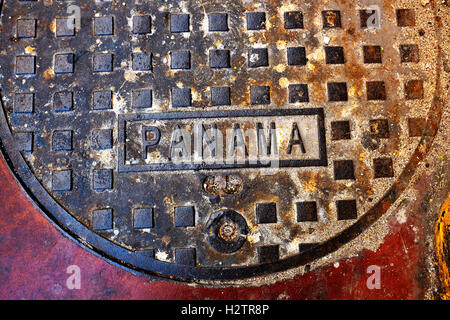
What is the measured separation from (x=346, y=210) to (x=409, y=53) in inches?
40.5

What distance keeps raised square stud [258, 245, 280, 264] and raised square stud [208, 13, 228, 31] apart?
133 cm

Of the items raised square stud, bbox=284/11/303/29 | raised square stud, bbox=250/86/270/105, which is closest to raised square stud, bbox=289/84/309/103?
raised square stud, bbox=250/86/270/105

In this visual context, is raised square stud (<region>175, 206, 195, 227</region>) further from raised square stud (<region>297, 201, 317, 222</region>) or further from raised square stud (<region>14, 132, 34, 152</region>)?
raised square stud (<region>14, 132, 34, 152</region>)

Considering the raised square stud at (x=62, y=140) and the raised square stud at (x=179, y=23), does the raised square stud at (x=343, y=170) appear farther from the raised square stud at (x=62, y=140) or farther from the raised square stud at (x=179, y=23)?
the raised square stud at (x=62, y=140)

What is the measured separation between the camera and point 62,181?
2076 millimetres

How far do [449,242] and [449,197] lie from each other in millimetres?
264

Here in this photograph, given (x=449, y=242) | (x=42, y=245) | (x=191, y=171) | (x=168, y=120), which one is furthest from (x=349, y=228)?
(x=42, y=245)

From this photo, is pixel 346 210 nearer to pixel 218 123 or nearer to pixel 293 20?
pixel 218 123

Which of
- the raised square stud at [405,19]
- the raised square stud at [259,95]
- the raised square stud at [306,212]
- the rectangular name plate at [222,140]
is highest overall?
the raised square stud at [405,19]

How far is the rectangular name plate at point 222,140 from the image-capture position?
2066 millimetres

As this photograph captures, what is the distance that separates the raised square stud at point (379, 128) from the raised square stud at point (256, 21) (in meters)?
0.88

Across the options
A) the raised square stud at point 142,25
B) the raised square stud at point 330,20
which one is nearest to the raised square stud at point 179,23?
the raised square stud at point 142,25

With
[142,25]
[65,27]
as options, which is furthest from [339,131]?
[65,27]

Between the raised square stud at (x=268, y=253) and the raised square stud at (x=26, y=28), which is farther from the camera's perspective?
the raised square stud at (x=26, y=28)
